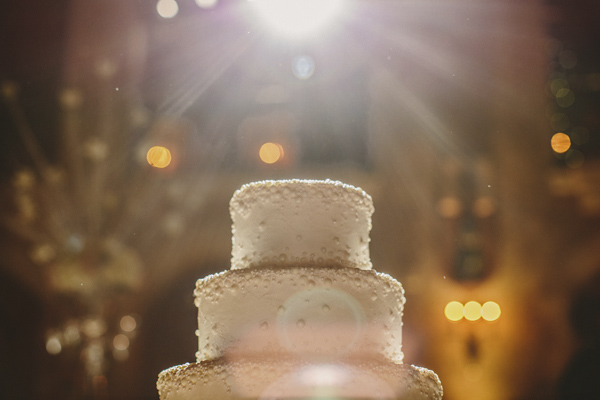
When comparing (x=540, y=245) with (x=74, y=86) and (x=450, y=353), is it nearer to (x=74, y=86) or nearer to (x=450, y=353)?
(x=450, y=353)

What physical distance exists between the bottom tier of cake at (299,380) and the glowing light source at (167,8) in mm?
4194

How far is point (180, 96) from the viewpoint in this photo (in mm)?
6008

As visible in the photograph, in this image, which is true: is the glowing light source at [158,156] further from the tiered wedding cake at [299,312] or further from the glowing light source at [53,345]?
the tiered wedding cake at [299,312]

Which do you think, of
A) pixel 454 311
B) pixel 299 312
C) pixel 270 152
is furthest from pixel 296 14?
pixel 454 311

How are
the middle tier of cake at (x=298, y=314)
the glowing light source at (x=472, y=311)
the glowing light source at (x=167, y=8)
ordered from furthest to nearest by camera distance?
the glowing light source at (x=472, y=311), the glowing light source at (x=167, y=8), the middle tier of cake at (x=298, y=314)

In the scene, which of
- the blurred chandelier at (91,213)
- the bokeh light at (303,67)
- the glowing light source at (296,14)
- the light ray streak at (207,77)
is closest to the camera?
the glowing light source at (296,14)

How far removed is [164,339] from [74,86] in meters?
3.45

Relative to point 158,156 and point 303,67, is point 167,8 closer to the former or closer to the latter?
point 303,67


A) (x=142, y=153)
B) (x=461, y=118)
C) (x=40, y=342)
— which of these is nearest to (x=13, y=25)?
(x=142, y=153)

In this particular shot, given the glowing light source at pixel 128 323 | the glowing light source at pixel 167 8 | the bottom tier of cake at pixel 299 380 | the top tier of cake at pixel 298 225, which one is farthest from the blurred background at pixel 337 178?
the bottom tier of cake at pixel 299 380

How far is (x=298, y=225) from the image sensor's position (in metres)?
2.23

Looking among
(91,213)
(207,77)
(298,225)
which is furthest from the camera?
(91,213)

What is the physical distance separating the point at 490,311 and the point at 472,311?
0.74 feet

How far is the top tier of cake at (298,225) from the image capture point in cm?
222
